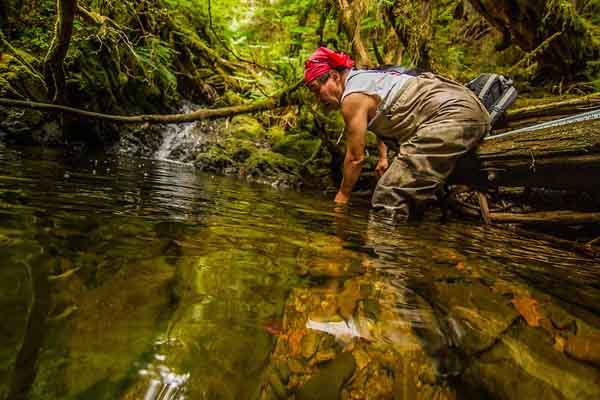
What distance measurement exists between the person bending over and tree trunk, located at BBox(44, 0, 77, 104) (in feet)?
7.72

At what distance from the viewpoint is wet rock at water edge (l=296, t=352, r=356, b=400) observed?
23.0 inches

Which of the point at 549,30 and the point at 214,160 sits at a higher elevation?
the point at 549,30

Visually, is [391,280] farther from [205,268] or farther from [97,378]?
[97,378]

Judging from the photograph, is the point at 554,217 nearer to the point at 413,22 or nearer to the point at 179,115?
the point at 413,22

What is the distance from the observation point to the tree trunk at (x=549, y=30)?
4.39 m

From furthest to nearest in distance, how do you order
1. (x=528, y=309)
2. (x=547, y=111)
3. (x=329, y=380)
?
(x=547, y=111), (x=528, y=309), (x=329, y=380)

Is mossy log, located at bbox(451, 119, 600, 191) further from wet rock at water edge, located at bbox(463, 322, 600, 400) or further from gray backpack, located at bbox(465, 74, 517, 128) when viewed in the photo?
wet rock at water edge, located at bbox(463, 322, 600, 400)

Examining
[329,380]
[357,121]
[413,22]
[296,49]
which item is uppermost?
[296,49]

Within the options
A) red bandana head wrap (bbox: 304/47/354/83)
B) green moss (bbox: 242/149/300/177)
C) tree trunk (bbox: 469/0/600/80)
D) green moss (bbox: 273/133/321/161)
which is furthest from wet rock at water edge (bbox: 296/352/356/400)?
green moss (bbox: 273/133/321/161)

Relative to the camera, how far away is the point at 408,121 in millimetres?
3324

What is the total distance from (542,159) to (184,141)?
6761mm

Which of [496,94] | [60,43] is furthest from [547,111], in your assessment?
[60,43]

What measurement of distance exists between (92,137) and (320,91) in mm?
5173

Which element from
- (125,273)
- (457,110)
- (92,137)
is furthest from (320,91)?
(92,137)
